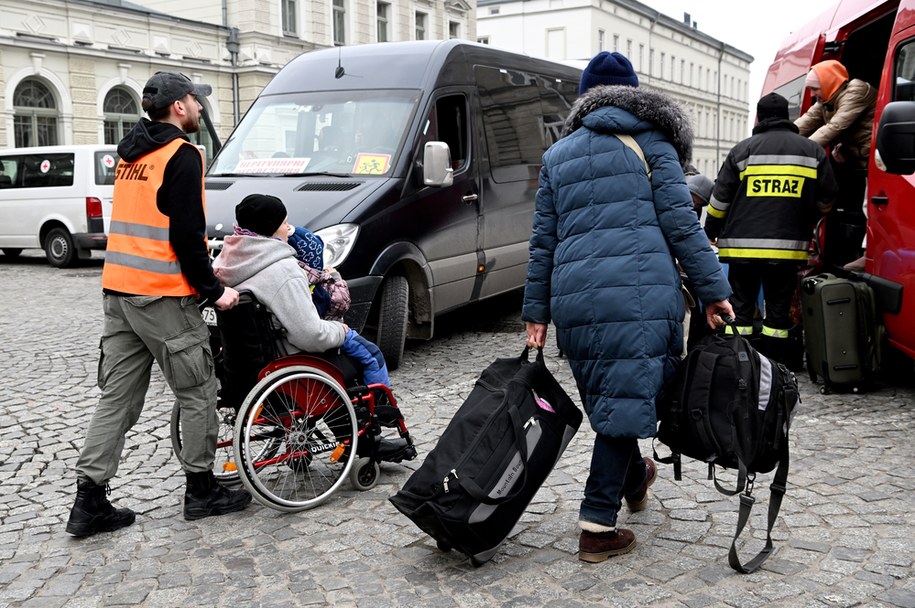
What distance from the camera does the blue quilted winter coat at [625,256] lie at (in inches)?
138

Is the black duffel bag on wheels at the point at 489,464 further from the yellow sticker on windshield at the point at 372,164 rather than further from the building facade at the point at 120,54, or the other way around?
the building facade at the point at 120,54

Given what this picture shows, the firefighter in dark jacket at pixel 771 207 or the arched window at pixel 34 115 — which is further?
the arched window at pixel 34 115

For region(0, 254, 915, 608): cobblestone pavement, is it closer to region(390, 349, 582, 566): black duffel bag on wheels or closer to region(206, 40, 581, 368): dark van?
region(390, 349, 582, 566): black duffel bag on wheels

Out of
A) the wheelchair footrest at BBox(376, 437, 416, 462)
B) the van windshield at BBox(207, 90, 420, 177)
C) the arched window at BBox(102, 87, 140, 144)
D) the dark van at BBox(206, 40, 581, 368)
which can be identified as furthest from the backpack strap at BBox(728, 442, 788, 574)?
the arched window at BBox(102, 87, 140, 144)

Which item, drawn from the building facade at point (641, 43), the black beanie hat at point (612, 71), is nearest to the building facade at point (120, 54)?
the black beanie hat at point (612, 71)

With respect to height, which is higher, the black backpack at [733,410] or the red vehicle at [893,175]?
the red vehicle at [893,175]

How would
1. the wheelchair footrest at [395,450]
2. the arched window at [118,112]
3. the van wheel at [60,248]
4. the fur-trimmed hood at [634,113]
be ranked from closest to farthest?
the fur-trimmed hood at [634,113]
the wheelchair footrest at [395,450]
the van wheel at [60,248]
the arched window at [118,112]

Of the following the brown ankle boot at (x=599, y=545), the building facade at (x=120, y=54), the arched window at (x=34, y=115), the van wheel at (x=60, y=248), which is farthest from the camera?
the arched window at (x=34, y=115)

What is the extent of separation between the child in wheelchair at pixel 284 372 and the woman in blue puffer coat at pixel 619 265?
122cm

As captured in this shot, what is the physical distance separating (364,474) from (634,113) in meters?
2.17

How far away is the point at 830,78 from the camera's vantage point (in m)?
7.05

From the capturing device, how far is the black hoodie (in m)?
3.96

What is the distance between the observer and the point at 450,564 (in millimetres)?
3738

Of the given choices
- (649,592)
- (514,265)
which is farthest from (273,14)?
(649,592)
